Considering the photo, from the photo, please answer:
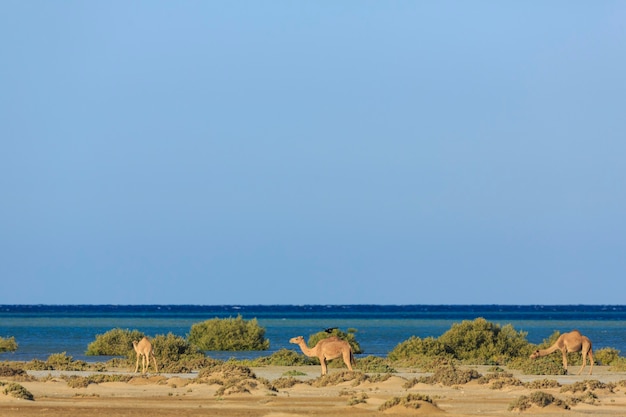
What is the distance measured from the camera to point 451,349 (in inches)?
1615

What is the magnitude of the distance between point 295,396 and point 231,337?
2242 centimetres

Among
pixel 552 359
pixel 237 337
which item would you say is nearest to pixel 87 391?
pixel 552 359

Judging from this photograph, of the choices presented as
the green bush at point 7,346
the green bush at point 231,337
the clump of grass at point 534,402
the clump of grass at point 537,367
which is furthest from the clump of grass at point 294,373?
the green bush at point 7,346

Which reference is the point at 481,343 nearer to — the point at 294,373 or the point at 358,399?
the point at 294,373

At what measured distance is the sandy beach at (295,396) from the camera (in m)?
23.4

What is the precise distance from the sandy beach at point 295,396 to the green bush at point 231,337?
16.5 metres

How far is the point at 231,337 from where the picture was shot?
4900 cm

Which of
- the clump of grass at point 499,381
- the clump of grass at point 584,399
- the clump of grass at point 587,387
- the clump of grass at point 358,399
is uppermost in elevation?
the clump of grass at point 499,381

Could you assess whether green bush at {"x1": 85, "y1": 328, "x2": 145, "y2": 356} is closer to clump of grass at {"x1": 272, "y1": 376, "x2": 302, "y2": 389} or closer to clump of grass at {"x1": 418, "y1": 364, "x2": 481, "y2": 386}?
clump of grass at {"x1": 272, "y1": 376, "x2": 302, "y2": 389}

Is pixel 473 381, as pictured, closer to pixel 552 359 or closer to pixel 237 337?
pixel 552 359

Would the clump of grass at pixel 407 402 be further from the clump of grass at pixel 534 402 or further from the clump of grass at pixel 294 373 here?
the clump of grass at pixel 294 373

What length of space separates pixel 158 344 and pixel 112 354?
676 centimetres

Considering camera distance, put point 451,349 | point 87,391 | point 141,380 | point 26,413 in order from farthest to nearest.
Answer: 1. point 451,349
2. point 141,380
3. point 87,391
4. point 26,413

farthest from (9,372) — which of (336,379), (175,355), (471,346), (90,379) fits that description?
(471,346)
